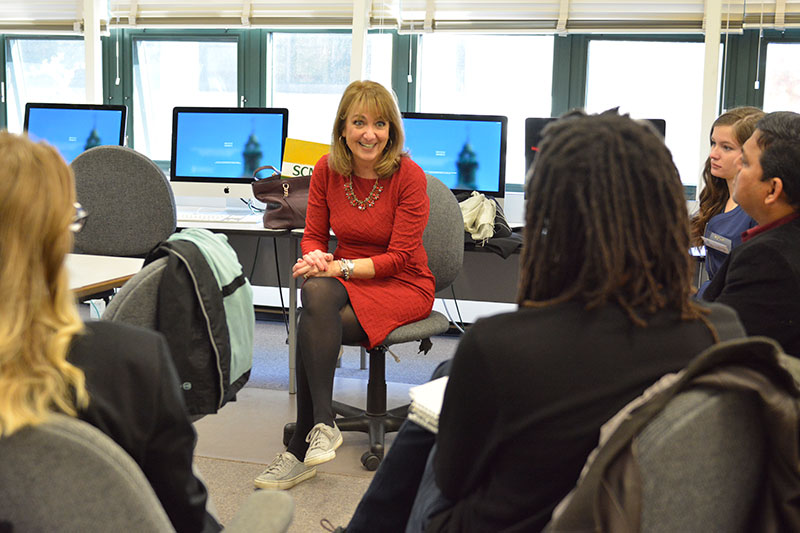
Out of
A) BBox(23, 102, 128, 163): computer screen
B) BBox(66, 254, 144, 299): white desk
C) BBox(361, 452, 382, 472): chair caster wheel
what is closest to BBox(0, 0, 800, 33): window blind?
BBox(23, 102, 128, 163): computer screen

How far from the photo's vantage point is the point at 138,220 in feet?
10.6

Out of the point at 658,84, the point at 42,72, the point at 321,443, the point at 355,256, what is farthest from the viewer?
the point at 42,72

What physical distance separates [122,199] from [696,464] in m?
2.84

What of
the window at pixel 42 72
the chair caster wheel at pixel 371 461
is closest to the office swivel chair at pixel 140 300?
the chair caster wheel at pixel 371 461

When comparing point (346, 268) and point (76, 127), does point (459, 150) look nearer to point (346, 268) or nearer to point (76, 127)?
point (346, 268)

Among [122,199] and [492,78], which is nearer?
[122,199]

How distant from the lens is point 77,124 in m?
4.22

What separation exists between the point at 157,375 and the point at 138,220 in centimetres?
246

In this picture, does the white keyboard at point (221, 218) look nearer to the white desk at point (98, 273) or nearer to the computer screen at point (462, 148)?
the computer screen at point (462, 148)

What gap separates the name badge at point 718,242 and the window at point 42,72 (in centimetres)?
459

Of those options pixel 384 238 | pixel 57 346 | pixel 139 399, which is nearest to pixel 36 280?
pixel 57 346

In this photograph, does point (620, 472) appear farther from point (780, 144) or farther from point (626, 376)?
point (780, 144)

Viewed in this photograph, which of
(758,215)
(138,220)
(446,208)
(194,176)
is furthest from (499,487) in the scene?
(194,176)

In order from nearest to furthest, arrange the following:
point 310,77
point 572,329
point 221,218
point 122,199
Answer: point 572,329 < point 122,199 < point 221,218 < point 310,77
